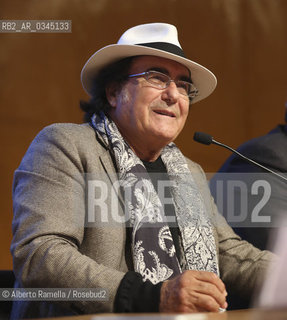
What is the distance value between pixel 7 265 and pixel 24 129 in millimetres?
751

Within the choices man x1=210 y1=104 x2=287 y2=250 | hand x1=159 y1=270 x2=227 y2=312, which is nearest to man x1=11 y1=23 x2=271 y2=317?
hand x1=159 y1=270 x2=227 y2=312

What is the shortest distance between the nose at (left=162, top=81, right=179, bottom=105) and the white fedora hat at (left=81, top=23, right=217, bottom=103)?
0.10 metres

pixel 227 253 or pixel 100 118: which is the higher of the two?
pixel 100 118

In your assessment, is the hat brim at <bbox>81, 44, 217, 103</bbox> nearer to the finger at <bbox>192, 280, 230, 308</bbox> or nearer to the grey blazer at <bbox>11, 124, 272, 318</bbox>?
the grey blazer at <bbox>11, 124, 272, 318</bbox>

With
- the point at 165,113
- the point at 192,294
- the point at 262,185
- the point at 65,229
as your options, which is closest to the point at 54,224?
the point at 65,229

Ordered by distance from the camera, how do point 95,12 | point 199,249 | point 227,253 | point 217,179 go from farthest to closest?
point 95,12 → point 217,179 → point 227,253 → point 199,249

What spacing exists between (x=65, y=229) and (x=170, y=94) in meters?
0.67

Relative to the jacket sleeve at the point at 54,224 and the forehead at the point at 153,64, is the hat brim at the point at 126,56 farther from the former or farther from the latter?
the jacket sleeve at the point at 54,224

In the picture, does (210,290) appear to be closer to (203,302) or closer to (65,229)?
(203,302)

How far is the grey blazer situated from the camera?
135 centimetres

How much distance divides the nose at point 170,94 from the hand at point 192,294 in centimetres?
74

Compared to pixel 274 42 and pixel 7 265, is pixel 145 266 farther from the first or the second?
pixel 274 42

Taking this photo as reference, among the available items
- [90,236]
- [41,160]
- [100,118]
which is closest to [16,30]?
[100,118]

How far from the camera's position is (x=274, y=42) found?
3443 mm
